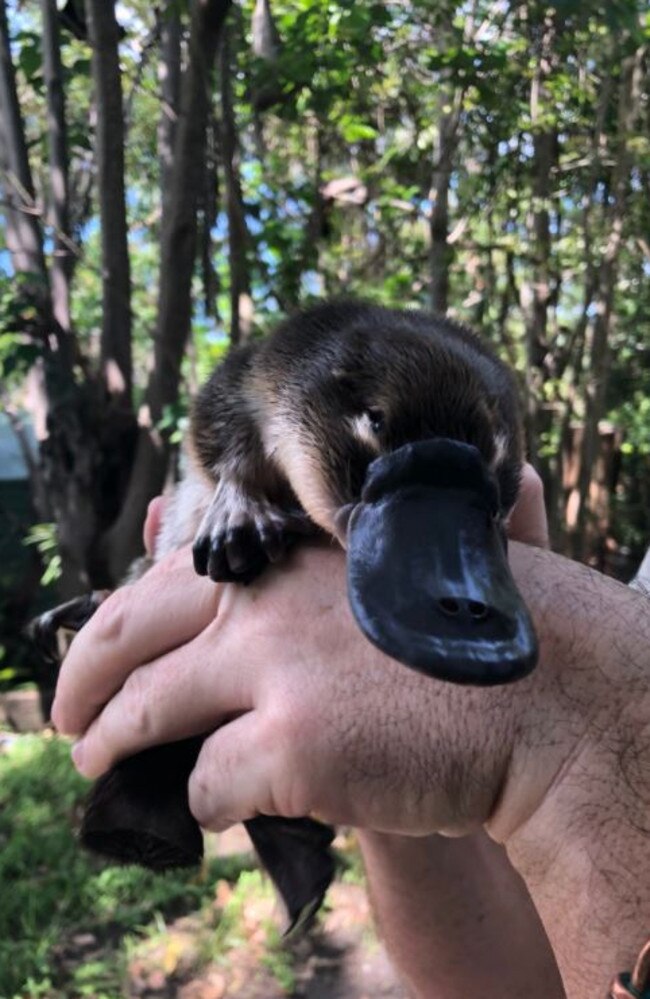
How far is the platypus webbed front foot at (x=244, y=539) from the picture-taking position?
113 centimetres

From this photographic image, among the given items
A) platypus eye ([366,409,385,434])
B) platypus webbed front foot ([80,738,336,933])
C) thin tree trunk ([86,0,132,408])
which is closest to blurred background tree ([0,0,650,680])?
thin tree trunk ([86,0,132,408])

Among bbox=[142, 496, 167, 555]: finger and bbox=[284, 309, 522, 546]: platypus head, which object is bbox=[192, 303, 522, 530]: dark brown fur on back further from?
bbox=[142, 496, 167, 555]: finger

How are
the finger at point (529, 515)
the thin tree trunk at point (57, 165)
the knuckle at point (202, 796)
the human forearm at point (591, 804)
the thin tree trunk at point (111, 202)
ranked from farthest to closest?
the thin tree trunk at point (57, 165) → the thin tree trunk at point (111, 202) → the finger at point (529, 515) → the knuckle at point (202, 796) → the human forearm at point (591, 804)

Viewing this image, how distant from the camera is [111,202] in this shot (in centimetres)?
385

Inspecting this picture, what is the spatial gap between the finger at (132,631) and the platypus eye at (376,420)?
0.93 ft

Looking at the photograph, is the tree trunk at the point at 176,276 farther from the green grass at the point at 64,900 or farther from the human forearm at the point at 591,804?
the human forearm at the point at 591,804

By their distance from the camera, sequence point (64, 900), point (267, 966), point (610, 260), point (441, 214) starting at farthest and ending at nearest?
point (610, 260) → point (441, 214) → point (64, 900) → point (267, 966)

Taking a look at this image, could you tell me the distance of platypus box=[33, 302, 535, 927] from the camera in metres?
0.91

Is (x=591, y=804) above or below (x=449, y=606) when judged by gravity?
below

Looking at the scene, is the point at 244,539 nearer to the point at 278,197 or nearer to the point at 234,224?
the point at 234,224

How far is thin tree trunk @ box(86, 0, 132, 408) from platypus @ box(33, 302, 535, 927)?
2514mm

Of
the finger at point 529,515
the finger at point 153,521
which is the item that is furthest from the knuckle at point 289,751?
the finger at point 153,521

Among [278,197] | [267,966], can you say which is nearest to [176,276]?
[278,197]

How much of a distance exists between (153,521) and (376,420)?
2.25 ft
